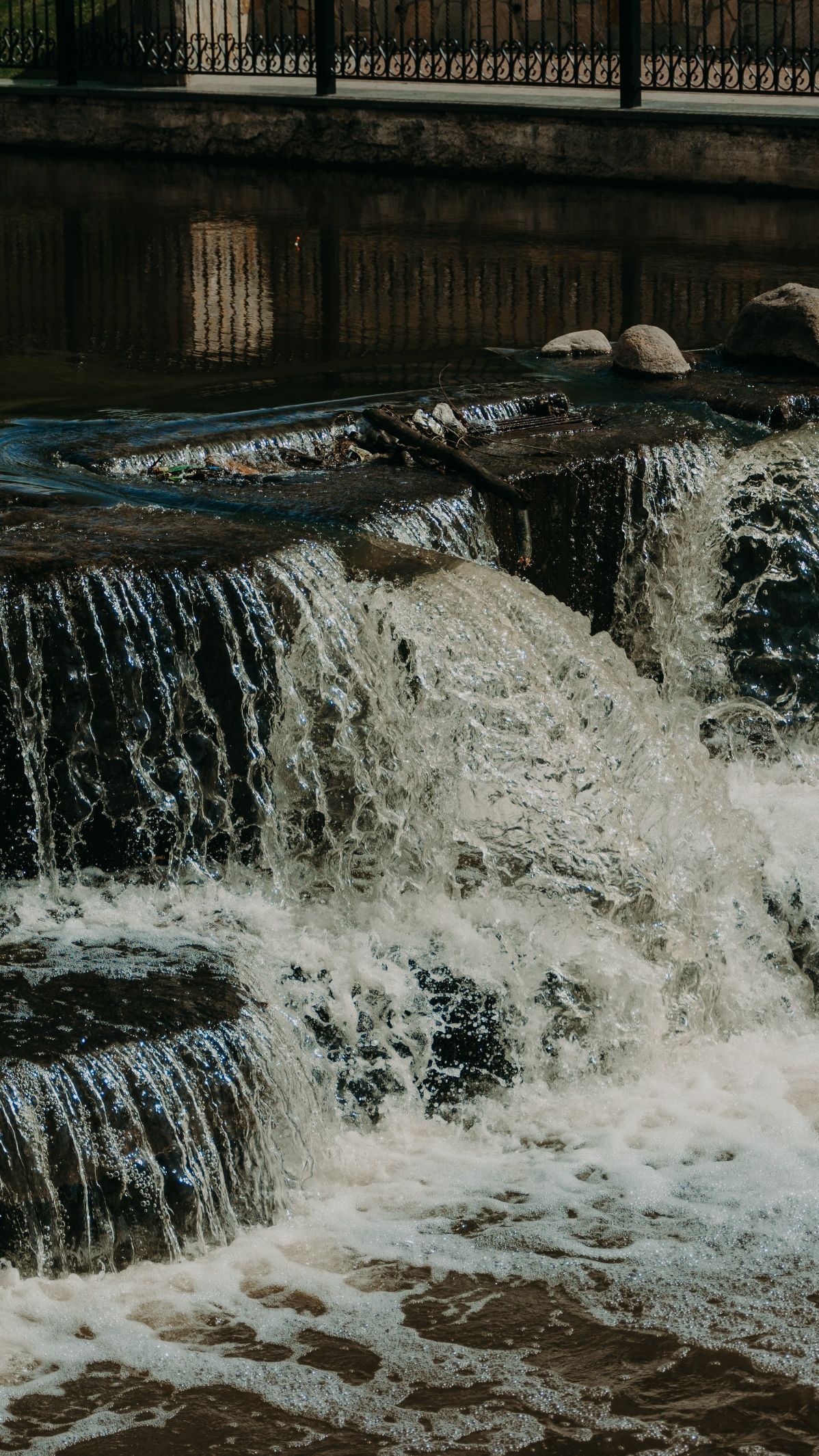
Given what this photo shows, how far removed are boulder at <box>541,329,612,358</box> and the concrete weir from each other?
6.75m

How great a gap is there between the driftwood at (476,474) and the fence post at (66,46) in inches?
512

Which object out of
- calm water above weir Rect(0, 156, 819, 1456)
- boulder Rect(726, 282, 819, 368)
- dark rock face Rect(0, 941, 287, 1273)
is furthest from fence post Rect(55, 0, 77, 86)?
dark rock face Rect(0, 941, 287, 1273)

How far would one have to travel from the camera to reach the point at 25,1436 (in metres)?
3.76

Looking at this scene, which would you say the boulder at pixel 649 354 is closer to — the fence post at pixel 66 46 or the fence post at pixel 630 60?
the fence post at pixel 630 60

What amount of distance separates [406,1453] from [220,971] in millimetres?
1477

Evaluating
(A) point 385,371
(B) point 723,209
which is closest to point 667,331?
(A) point 385,371

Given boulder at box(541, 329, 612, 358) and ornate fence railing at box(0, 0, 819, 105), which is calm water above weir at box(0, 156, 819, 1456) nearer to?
boulder at box(541, 329, 612, 358)

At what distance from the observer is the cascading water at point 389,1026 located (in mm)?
3979

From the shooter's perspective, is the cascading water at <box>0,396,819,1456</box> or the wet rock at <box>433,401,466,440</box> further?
the wet rock at <box>433,401,466,440</box>

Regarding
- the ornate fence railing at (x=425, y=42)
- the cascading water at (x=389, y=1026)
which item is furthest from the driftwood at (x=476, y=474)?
the ornate fence railing at (x=425, y=42)

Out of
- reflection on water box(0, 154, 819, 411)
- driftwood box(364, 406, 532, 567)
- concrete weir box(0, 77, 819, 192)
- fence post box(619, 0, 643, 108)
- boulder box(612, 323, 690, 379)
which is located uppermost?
fence post box(619, 0, 643, 108)

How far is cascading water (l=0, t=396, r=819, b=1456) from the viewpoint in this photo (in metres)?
3.98

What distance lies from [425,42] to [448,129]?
4956 millimetres

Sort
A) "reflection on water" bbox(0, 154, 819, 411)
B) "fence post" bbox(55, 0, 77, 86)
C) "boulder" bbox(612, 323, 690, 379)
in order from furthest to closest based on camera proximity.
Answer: "fence post" bbox(55, 0, 77, 86), "reflection on water" bbox(0, 154, 819, 411), "boulder" bbox(612, 323, 690, 379)
